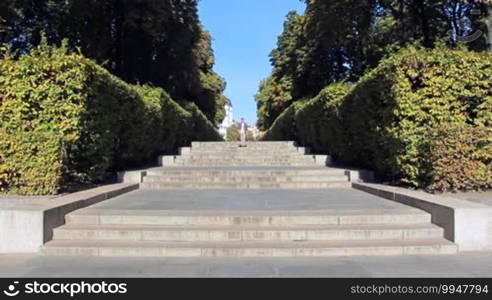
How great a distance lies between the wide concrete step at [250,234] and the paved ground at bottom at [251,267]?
0.62m

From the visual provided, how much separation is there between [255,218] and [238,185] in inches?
196

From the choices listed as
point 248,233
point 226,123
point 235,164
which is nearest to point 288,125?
point 235,164

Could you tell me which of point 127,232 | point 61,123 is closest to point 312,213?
point 127,232

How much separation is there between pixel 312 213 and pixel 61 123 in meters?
4.76

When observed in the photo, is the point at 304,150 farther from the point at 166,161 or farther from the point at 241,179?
the point at 241,179

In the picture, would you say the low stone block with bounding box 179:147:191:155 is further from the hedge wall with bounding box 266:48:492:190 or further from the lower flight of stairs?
the lower flight of stairs

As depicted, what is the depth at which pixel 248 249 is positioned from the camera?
6.04 m

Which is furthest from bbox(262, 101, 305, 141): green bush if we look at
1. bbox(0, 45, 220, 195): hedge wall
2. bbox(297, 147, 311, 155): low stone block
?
bbox(0, 45, 220, 195): hedge wall

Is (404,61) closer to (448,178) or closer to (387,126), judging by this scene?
(387,126)

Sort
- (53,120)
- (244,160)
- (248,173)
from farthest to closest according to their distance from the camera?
(244,160)
(248,173)
(53,120)

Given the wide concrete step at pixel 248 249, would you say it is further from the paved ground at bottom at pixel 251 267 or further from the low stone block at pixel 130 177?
the low stone block at pixel 130 177

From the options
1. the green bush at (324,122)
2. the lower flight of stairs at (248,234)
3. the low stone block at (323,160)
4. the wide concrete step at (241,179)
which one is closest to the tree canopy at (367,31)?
the green bush at (324,122)

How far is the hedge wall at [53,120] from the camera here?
8.09m

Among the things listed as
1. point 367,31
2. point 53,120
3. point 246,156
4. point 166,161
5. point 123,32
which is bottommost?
point 166,161
